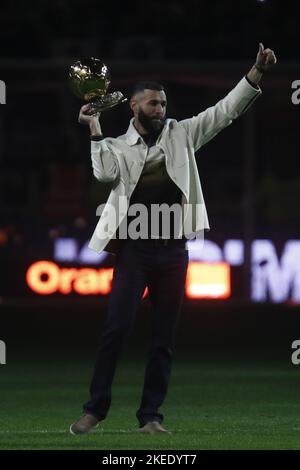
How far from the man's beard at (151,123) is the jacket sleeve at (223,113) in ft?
0.46

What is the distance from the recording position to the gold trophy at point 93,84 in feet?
24.2

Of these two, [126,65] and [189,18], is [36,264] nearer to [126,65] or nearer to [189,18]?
[126,65]

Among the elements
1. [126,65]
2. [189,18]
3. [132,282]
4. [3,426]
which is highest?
[189,18]

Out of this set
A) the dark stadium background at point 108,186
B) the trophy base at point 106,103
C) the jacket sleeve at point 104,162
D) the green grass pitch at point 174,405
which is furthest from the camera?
the dark stadium background at point 108,186

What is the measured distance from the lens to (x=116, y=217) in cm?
A: 730

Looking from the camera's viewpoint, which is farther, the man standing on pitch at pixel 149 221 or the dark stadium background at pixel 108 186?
the dark stadium background at pixel 108 186

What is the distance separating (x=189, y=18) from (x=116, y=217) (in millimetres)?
15971

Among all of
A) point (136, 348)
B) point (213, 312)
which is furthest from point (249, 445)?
point (213, 312)

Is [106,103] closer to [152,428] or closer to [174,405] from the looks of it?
[152,428]

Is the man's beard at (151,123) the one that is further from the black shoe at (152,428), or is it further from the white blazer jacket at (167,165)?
the black shoe at (152,428)

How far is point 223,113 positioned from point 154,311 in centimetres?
117

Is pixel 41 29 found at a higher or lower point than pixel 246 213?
higher

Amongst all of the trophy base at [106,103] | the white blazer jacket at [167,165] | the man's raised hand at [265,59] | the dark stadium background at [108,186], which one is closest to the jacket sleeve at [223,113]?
the white blazer jacket at [167,165]

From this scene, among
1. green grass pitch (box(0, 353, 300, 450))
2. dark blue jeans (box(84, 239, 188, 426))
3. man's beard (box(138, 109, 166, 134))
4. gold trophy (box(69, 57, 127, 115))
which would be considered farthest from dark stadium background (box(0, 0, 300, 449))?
gold trophy (box(69, 57, 127, 115))
